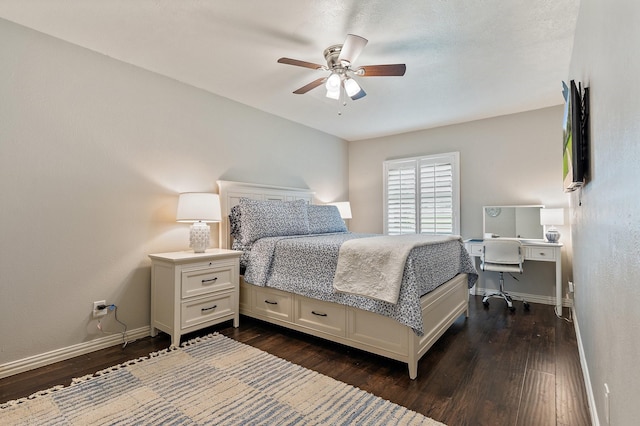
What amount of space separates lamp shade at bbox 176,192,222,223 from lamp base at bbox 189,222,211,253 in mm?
108

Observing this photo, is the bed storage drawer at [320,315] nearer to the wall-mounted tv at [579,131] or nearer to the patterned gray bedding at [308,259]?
the patterned gray bedding at [308,259]

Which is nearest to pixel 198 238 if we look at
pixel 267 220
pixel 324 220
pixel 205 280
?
pixel 205 280

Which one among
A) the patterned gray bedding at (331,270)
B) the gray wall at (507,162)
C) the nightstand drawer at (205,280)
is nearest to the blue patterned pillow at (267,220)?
the patterned gray bedding at (331,270)

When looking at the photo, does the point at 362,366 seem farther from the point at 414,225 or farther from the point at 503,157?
the point at 503,157

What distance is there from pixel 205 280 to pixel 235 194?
3.72ft

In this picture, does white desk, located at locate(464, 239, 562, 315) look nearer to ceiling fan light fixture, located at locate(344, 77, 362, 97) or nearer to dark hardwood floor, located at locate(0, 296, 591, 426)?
dark hardwood floor, located at locate(0, 296, 591, 426)

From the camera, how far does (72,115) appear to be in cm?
245

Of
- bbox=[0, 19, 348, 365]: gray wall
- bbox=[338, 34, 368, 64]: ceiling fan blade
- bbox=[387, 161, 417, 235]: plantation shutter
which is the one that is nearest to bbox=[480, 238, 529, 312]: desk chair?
bbox=[387, 161, 417, 235]: plantation shutter

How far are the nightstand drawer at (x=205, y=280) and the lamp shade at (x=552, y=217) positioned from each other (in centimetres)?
358

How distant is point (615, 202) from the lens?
1.11m

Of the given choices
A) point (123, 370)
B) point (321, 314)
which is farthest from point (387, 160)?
point (123, 370)

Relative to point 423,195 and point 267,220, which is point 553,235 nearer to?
point 423,195

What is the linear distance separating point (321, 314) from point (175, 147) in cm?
213

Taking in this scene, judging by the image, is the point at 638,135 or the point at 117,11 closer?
the point at 638,135
